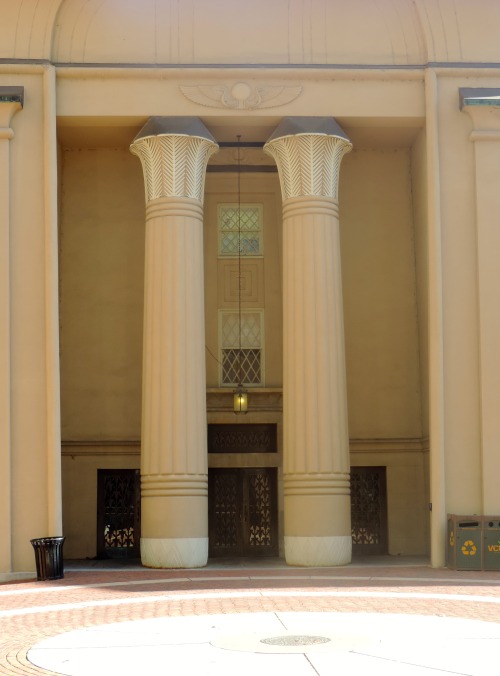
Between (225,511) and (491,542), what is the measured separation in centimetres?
662

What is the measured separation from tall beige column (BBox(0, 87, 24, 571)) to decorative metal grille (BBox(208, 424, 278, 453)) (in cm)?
576

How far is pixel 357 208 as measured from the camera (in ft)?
86.3

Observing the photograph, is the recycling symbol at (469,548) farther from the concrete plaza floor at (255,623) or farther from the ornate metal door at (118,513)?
the ornate metal door at (118,513)

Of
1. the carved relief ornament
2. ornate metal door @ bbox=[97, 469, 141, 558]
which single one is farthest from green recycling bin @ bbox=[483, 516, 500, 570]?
the carved relief ornament

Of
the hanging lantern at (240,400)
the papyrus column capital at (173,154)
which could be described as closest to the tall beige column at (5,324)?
the papyrus column capital at (173,154)

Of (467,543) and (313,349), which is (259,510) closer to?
(313,349)

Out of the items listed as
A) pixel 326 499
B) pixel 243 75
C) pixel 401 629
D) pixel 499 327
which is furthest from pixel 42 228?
pixel 401 629

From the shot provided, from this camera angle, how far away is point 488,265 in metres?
22.4

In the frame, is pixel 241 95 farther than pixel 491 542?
Yes

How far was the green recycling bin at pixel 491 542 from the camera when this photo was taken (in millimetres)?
20812

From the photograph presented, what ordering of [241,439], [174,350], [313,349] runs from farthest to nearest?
[241,439]
[313,349]
[174,350]

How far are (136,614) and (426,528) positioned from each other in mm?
11958

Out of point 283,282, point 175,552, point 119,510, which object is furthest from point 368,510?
point 283,282

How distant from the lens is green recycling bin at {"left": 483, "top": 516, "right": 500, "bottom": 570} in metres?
20.8
